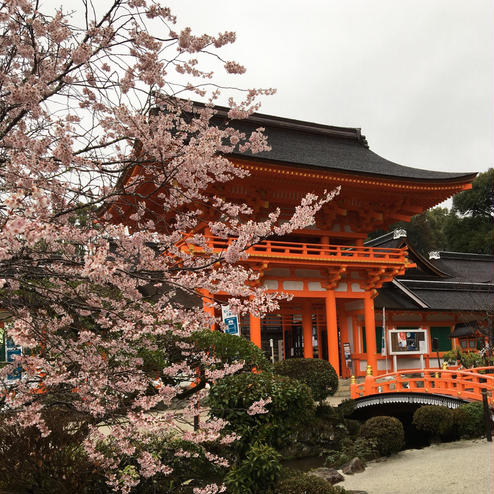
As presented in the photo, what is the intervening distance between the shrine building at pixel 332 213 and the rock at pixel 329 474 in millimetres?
5175

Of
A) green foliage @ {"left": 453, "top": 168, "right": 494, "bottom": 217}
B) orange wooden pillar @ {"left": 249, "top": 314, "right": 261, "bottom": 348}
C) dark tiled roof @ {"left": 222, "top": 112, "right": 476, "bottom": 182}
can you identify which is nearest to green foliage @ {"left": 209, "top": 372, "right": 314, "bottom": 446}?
orange wooden pillar @ {"left": 249, "top": 314, "right": 261, "bottom": 348}

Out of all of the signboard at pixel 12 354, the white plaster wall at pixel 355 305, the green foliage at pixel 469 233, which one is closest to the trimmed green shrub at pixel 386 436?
the signboard at pixel 12 354

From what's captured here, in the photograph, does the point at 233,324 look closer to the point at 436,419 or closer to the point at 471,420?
the point at 436,419

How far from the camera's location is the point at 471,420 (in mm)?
9812

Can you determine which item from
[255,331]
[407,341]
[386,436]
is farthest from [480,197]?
[386,436]

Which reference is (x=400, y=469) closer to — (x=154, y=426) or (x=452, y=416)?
(x=452, y=416)

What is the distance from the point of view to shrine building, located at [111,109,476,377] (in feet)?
46.3

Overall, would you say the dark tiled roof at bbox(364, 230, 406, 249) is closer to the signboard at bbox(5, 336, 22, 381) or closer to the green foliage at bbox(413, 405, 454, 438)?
the green foliage at bbox(413, 405, 454, 438)

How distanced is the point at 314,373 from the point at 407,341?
4996 millimetres

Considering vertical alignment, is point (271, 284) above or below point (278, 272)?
below

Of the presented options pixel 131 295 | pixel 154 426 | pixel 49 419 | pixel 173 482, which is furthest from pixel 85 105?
pixel 173 482

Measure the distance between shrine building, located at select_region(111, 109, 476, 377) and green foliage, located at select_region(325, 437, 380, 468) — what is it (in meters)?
4.46

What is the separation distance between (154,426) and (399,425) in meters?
7.99

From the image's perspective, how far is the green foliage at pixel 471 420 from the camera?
9.77m
